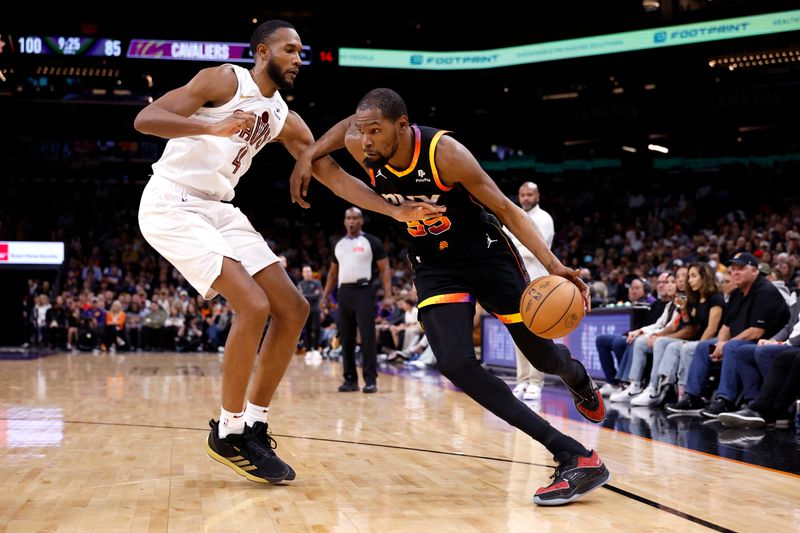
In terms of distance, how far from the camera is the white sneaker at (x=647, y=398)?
7980 millimetres

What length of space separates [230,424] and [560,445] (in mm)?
1572

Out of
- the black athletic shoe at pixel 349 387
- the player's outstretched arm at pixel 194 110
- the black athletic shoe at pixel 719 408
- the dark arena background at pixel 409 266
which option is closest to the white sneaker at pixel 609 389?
the dark arena background at pixel 409 266

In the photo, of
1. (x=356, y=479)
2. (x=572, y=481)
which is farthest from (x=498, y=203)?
(x=356, y=479)

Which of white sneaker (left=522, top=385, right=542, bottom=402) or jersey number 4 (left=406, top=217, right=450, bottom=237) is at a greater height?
jersey number 4 (left=406, top=217, right=450, bottom=237)

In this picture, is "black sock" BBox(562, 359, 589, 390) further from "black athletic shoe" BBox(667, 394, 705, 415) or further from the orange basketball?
"black athletic shoe" BBox(667, 394, 705, 415)

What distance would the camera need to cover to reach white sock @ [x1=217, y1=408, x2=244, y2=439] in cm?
411

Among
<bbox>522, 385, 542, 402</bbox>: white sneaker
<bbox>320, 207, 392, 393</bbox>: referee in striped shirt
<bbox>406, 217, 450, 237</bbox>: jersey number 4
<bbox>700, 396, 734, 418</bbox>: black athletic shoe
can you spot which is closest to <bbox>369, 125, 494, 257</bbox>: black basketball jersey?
<bbox>406, 217, 450, 237</bbox>: jersey number 4

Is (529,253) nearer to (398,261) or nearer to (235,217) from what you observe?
(235,217)

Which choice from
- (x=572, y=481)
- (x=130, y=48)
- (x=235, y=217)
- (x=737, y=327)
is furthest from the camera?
(x=130, y=48)

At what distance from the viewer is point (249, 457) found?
4086 millimetres

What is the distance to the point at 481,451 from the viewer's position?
16.9ft

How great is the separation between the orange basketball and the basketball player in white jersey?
0.57 metres

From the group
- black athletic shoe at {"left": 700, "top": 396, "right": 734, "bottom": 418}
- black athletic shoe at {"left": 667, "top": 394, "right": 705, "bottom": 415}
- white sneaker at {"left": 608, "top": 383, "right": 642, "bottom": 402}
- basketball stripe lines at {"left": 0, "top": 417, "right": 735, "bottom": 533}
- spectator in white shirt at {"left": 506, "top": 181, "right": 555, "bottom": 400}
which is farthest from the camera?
white sneaker at {"left": 608, "top": 383, "right": 642, "bottom": 402}

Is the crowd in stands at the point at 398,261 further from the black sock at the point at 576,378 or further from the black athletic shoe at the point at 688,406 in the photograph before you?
the black sock at the point at 576,378
